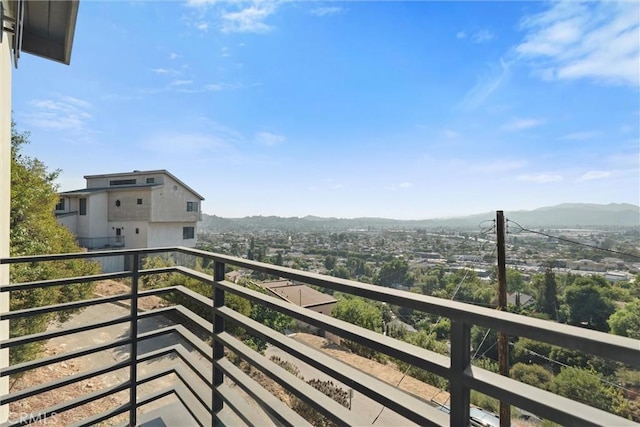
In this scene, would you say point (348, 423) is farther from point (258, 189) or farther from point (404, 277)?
point (258, 189)

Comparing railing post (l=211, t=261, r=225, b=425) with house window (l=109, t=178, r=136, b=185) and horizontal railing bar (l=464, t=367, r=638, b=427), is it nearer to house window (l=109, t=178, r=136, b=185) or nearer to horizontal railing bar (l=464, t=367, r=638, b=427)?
horizontal railing bar (l=464, t=367, r=638, b=427)

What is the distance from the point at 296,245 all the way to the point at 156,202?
51.7ft

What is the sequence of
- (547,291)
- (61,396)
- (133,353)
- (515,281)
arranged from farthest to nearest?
(547,291)
(515,281)
(61,396)
(133,353)

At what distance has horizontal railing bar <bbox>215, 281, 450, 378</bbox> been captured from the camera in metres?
0.71

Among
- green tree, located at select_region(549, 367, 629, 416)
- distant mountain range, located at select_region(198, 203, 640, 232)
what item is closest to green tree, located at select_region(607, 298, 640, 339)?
green tree, located at select_region(549, 367, 629, 416)

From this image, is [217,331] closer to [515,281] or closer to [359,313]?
[515,281]

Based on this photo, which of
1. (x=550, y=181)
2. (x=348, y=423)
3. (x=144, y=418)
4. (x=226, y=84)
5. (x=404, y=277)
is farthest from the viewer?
(x=550, y=181)

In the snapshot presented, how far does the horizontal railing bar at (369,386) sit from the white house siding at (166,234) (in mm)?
17418

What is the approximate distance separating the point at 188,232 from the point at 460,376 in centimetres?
1946

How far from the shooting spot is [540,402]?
54 cm

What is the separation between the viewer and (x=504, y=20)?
7023mm

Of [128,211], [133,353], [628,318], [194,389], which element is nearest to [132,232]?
[128,211]

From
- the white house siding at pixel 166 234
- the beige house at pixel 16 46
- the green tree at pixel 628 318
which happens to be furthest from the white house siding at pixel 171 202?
the green tree at pixel 628 318

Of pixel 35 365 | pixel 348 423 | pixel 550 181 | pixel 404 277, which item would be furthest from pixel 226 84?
pixel 550 181
